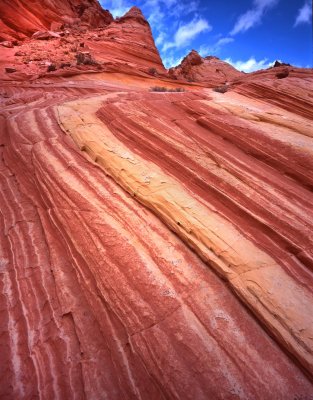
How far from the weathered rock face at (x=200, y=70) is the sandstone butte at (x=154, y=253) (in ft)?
57.7

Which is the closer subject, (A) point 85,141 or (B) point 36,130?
(A) point 85,141

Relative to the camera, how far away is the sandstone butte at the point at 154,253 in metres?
2.81

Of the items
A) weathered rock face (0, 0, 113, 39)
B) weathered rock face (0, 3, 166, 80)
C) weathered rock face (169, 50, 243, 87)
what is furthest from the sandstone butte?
weathered rock face (0, 0, 113, 39)

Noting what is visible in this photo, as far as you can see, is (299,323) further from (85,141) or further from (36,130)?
(36,130)

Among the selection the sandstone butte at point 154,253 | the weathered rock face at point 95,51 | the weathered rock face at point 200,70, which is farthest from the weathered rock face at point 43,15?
Answer: the sandstone butte at point 154,253

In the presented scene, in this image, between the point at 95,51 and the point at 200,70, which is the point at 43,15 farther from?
the point at 200,70

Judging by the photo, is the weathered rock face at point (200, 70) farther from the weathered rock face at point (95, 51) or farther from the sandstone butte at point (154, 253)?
the sandstone butte at point (154, 253)

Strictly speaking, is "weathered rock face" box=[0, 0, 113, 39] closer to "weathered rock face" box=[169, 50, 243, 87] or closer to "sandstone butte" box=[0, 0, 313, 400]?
"weathered rock face" box=[169, 50, 243, 87]

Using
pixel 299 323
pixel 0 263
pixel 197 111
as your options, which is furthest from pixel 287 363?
pixel 197 111

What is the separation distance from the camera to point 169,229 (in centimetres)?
436

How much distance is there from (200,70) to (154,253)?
25416mm

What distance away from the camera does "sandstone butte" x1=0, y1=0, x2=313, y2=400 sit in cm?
281

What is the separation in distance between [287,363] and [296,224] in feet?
7.55

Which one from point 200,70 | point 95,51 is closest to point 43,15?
point 95,51
